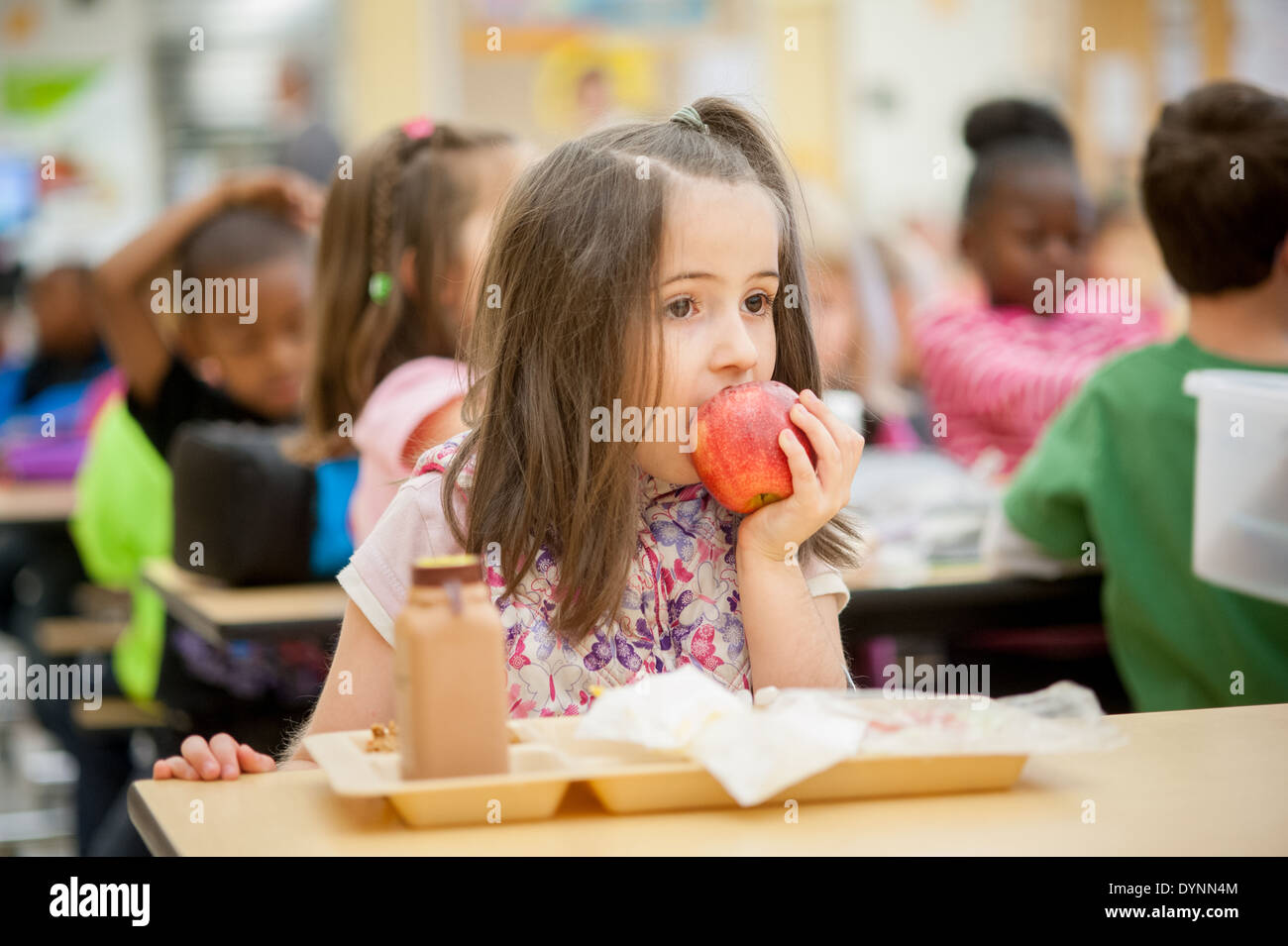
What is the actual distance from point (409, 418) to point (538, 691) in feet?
2.65

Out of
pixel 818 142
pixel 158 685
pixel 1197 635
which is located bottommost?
pixel 158 685

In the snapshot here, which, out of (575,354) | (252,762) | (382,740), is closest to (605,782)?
(382,740)

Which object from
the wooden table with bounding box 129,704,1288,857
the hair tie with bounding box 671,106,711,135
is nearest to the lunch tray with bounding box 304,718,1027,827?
the wooden table with bounding box 129,704,1288,857

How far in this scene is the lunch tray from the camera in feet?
3.38

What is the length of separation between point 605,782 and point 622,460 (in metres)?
0.41


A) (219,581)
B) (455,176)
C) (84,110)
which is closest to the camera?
(455,176)

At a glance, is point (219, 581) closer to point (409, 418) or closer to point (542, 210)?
point (409, 418)

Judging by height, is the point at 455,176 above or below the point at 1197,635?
above

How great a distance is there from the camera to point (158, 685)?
2.79 m

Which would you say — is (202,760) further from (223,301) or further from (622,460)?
(223,301)

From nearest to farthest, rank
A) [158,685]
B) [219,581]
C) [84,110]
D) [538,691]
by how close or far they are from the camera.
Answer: [538,691] → [219,581] → [158,685] → [84,110]

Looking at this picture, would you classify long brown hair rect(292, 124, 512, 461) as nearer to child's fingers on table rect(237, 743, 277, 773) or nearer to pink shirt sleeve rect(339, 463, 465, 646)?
pink shirt sleeve rect(339, 463, 465, 646)

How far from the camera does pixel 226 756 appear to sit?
1190 mm
